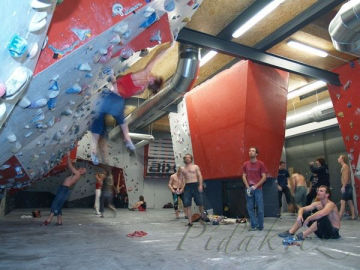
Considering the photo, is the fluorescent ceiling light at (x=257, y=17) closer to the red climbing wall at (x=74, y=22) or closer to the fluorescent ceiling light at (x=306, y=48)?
the fluorescent ceiling light at (x=306, y=48)

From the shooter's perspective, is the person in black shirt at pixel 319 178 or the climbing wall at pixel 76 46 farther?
the person in black shirt at pixel 319 178

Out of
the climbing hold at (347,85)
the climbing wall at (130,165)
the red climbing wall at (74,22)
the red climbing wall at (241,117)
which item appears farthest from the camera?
the climbing wall at (130,165)

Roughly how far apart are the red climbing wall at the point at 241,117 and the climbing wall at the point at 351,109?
1.36m

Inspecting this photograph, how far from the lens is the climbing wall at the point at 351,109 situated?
22.8 feet

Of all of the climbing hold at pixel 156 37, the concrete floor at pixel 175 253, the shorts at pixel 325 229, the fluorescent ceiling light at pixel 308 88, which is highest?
the fluorescent ceiling light at pixel 308 88

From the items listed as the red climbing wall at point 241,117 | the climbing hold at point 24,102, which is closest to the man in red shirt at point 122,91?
the climbing hold at point 24,102

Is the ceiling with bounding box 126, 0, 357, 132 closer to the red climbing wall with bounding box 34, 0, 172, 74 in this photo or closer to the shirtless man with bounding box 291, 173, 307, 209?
the shirtless man with bounding box 291, 173, 307, 209

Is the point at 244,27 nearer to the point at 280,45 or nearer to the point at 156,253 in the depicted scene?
the point at 280,45

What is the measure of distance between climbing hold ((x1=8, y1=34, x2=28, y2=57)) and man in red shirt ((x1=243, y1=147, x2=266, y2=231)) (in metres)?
4.34

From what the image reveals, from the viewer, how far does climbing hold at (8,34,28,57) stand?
1.12 metres

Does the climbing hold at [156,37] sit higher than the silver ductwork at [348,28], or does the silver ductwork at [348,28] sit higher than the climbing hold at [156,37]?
the silver ductwork at [348,28]

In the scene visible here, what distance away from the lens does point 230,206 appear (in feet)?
26.4

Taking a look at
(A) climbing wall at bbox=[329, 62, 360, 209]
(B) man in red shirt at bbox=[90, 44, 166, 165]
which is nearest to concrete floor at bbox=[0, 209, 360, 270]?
(B) man in red shirt at bbox=[90, 44, 166, 165]

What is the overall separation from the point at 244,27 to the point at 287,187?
15.0 ft
